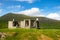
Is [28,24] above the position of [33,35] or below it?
above

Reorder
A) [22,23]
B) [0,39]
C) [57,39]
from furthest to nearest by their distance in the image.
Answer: [22,23], [0,39], [57,39]

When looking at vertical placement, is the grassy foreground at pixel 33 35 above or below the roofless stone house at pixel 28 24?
below

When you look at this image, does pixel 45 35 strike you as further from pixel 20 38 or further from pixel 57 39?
pixel 20 38

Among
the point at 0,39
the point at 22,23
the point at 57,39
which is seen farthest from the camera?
the point at 22,23

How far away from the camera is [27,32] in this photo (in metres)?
60.1

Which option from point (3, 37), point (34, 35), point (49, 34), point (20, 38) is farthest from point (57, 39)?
point (3, 37)

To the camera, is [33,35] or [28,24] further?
[28,24]

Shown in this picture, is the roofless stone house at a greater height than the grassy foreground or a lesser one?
greater

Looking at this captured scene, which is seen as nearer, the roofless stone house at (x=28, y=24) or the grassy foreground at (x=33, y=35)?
the grassy foreground at (x=33, y=35)

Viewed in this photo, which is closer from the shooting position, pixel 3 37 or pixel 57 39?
pixel 57 39

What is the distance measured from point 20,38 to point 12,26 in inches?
941

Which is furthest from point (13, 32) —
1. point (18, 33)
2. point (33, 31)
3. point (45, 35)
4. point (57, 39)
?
point (57, 39)

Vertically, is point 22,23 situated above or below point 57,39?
above

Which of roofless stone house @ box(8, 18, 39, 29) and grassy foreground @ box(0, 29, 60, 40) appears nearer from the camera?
grassy foreground @ box(0, 29, 60, 40)
